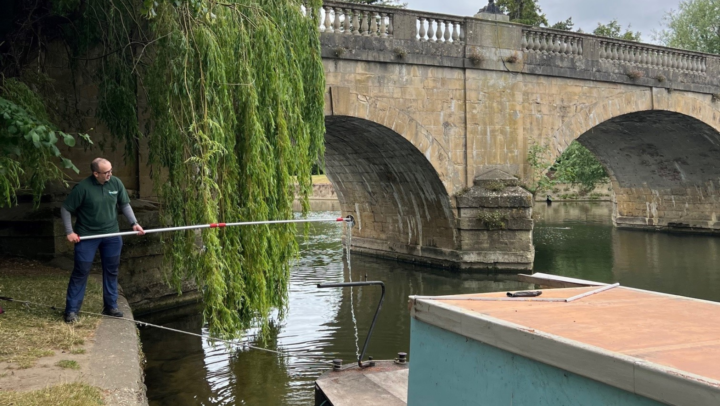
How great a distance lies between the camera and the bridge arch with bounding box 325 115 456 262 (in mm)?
12031

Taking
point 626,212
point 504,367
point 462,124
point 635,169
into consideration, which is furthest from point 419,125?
point 626,212

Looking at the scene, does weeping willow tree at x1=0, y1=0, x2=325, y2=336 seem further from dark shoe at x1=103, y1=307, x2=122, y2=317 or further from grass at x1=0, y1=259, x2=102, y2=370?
grass at x1=0, y1=259, x2=102, y2=370

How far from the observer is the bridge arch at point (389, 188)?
1203 cm

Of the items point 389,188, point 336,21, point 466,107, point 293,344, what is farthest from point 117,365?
point 389,188

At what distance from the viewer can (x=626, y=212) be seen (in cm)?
2191

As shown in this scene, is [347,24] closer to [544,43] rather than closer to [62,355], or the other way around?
[544,43]

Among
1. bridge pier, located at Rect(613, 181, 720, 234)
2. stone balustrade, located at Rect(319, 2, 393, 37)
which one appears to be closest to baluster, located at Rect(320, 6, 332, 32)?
stone balustrade, located at Rect(319, 2, 393, 37)

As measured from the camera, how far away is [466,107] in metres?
12.2

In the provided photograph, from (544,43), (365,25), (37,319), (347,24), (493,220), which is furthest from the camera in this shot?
(544,43)

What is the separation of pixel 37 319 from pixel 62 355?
0.97 m

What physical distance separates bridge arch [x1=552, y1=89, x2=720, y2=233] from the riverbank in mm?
10144

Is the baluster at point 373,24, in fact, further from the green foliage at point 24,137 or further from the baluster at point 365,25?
the green foliage at point 24,137

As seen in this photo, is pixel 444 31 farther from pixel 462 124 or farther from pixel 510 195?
pixel 510 195

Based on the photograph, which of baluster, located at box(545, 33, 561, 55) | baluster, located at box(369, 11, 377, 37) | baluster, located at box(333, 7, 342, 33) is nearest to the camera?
baluster, located at box(333, 7, 342, 33)
